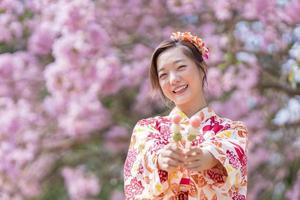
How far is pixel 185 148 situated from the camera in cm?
178

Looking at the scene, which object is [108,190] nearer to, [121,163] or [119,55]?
[121,163]

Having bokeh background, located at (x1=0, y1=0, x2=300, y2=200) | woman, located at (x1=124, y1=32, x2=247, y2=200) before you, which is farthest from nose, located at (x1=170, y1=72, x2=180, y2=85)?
bokeh background, located at (x1=0, y1=0, x2=300, y2=200)

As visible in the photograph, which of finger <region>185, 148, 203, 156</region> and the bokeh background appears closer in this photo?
finger <region>185, 148, 203, 156</region>

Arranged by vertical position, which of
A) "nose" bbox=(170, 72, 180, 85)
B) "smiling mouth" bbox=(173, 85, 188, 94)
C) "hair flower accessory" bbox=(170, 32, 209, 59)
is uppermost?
"hair flower accessory" bbox=(170, 32, 209, 59)

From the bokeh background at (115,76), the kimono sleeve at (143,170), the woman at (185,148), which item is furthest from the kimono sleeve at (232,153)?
the bokeh background at (115,76)

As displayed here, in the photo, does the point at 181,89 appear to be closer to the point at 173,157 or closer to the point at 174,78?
the point at 174,78

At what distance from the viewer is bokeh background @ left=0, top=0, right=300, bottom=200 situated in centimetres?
417

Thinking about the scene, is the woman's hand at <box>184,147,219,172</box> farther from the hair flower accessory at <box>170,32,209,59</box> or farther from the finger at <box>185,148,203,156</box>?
the hair flower accessory at <box>170,32,209,59</box>

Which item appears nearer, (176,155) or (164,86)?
(176,155)

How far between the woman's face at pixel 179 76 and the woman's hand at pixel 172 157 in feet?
0.71

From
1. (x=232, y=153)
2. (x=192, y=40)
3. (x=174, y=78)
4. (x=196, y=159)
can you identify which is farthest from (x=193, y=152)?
(x=192, y=40)

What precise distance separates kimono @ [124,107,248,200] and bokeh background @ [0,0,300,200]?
210cm

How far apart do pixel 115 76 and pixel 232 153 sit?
2.38m

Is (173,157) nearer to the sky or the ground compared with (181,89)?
nearer to the ground
